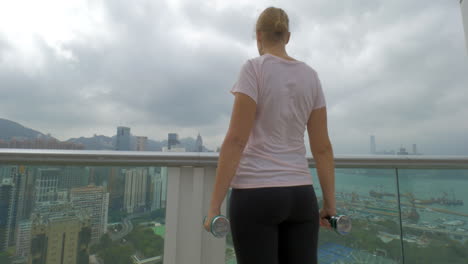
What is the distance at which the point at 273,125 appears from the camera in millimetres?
718

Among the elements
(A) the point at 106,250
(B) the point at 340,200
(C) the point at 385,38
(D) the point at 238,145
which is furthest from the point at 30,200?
(C) the point at 385,38

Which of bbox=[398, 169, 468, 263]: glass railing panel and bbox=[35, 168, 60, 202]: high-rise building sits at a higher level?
bbox=[35, 168, 60, 202]: high-rise building

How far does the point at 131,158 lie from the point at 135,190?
0.89 feet

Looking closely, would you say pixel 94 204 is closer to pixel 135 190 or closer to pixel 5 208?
pixel 135 190

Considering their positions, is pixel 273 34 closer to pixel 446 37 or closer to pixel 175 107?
pixel 446 37

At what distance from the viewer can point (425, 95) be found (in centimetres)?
627

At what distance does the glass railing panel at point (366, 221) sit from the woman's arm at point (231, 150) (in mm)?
1097

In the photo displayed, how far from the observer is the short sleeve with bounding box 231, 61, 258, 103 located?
69 centimetres

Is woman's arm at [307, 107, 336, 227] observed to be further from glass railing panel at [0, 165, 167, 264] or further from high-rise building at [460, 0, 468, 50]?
high-rise building at [460, 0, 468, 50]

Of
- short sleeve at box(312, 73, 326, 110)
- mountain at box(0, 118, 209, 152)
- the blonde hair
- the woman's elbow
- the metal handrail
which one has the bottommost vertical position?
the metal handrail

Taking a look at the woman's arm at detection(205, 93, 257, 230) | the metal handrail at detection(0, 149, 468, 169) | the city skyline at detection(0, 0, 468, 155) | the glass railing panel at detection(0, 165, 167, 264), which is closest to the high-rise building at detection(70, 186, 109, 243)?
the glass railing panel at detection(0, 165, 167, 264)

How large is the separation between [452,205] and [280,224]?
1939mm

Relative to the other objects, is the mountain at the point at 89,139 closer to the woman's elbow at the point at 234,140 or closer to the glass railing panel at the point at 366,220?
the woman's elbow at the point at 234,140

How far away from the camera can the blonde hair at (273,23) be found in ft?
2.58
